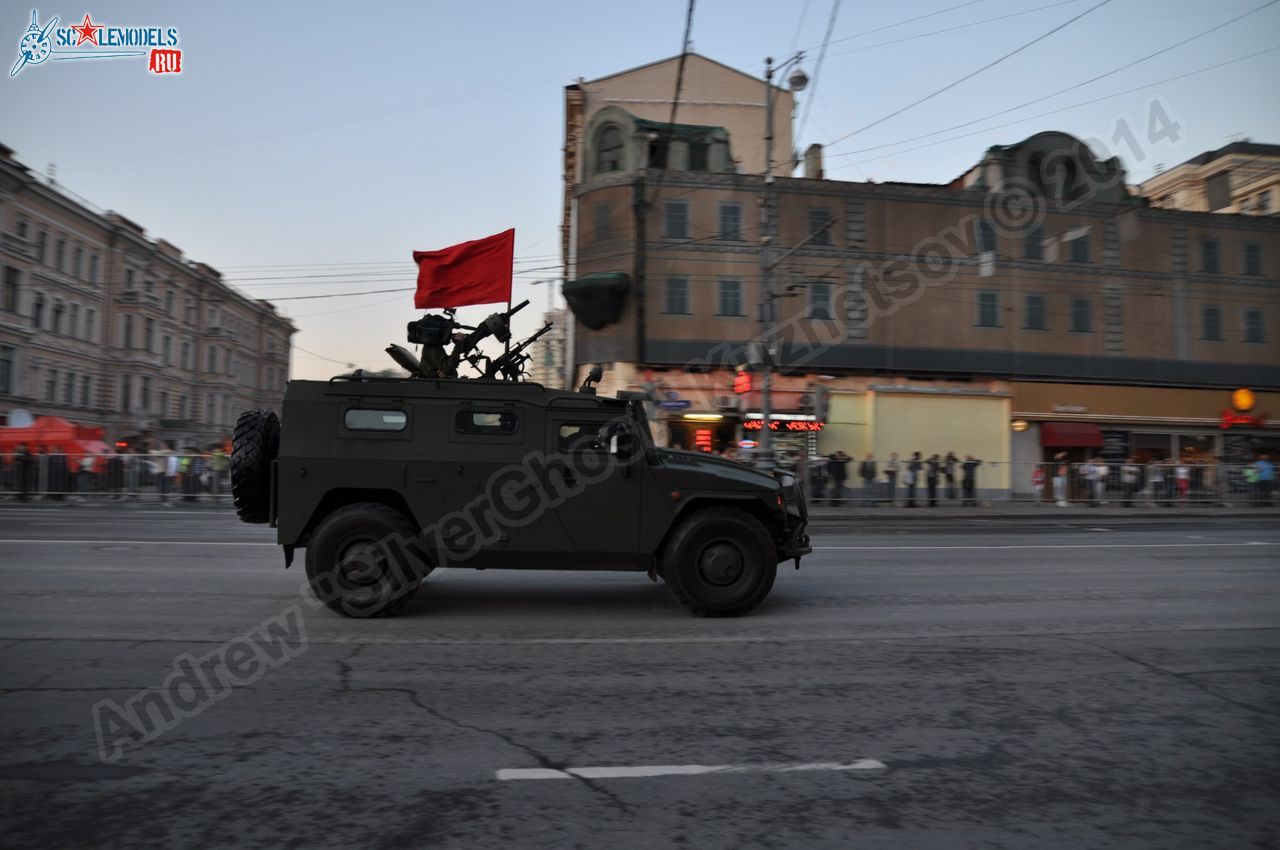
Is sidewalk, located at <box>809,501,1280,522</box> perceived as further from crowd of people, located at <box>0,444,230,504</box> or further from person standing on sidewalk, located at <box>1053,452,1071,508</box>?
crowd of people, located at <box>0,444,230,504</box>

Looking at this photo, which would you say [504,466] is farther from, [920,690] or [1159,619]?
[1159,619]

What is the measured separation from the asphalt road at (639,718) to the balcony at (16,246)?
4108 centimetres

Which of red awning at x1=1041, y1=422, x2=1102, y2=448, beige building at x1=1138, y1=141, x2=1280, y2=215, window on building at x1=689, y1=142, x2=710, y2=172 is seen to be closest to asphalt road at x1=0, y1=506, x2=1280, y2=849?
red awning at x1=1041, y1=422, x2=1102, y2=448

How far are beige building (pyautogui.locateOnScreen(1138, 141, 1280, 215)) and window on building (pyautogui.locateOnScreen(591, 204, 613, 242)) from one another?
26463 mm

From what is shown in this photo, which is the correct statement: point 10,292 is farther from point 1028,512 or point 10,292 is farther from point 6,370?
point 1028,512

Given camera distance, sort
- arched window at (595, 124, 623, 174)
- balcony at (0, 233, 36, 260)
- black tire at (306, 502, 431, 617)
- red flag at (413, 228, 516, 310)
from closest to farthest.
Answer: black tire at (306, 502, 431, 617) < red flag at (413, 228, 516, 310) < arched window at (595, 124, 623, 174) < balcony at (0, 233, 36, 260)

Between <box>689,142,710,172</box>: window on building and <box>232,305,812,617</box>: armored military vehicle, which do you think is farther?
<box>689,142,710,172</box>: window on building

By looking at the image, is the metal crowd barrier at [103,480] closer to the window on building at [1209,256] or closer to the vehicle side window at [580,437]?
the vehicle side window at [580,437]

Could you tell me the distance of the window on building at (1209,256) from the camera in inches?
1366

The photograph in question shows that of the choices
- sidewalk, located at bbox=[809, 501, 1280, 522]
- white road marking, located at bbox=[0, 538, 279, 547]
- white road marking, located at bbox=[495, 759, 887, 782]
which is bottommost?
white road marking, located at bbox=[495, 759, 887, 782]

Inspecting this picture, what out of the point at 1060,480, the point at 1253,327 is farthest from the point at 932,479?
the point at 1253,327

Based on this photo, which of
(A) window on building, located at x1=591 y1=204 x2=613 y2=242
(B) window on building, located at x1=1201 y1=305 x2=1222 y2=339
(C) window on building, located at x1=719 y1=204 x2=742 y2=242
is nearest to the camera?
(C) window on building, located at x1=719 y1=204 x2=742 y2=242

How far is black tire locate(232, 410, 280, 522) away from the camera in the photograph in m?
7.11

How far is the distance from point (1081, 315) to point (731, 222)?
52.9ft
